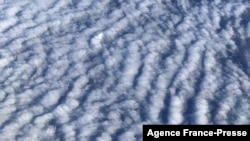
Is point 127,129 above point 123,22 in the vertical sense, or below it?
below

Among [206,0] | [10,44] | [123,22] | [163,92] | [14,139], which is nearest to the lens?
[14,139]

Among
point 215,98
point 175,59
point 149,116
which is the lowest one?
point 149,116

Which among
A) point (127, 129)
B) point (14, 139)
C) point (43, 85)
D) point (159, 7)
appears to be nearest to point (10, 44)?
point (43, 85)

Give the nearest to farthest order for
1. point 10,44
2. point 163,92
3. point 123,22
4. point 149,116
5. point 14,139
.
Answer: point 14,139 → point 149,116 → point 163,92 → point 10,44 → point 123,22

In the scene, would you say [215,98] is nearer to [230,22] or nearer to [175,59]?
[175,59]

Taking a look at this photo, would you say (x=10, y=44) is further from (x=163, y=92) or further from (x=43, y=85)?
(x=163, y=92)

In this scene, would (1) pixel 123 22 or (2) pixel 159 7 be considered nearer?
(1) pixel 123 22

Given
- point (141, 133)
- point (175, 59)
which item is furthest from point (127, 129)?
point (175, 59)
